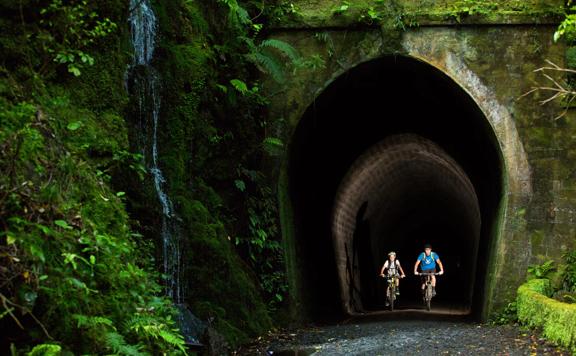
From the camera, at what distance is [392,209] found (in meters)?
26.7

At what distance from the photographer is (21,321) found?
5023mm

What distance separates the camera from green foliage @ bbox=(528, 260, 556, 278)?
12789 mm

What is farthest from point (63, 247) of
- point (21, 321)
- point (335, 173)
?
point (335, 173)

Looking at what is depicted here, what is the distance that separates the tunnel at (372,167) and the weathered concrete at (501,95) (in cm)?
24

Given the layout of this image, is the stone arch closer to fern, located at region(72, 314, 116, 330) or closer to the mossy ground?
the mossy ground

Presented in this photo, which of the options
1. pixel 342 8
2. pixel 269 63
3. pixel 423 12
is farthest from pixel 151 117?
pixel 423 12

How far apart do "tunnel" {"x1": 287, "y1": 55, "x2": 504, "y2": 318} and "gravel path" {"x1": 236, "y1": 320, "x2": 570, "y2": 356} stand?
2.19m

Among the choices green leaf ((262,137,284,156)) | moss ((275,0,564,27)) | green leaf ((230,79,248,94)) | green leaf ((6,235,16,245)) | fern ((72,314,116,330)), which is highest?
moss ((275,0,564,27))

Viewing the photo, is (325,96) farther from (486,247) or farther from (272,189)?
(486,247)

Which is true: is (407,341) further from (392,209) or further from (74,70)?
(392,209)

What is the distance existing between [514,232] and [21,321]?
10132mm

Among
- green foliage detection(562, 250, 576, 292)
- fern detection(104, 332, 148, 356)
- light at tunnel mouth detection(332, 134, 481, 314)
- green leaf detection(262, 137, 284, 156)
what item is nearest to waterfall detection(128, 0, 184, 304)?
green leaf detection(262, 137, 284, 156)

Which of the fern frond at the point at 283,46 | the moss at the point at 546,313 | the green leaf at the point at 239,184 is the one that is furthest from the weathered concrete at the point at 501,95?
the green leaf at the point at 239,184

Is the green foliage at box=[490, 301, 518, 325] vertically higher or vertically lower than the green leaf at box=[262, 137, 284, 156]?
lower
